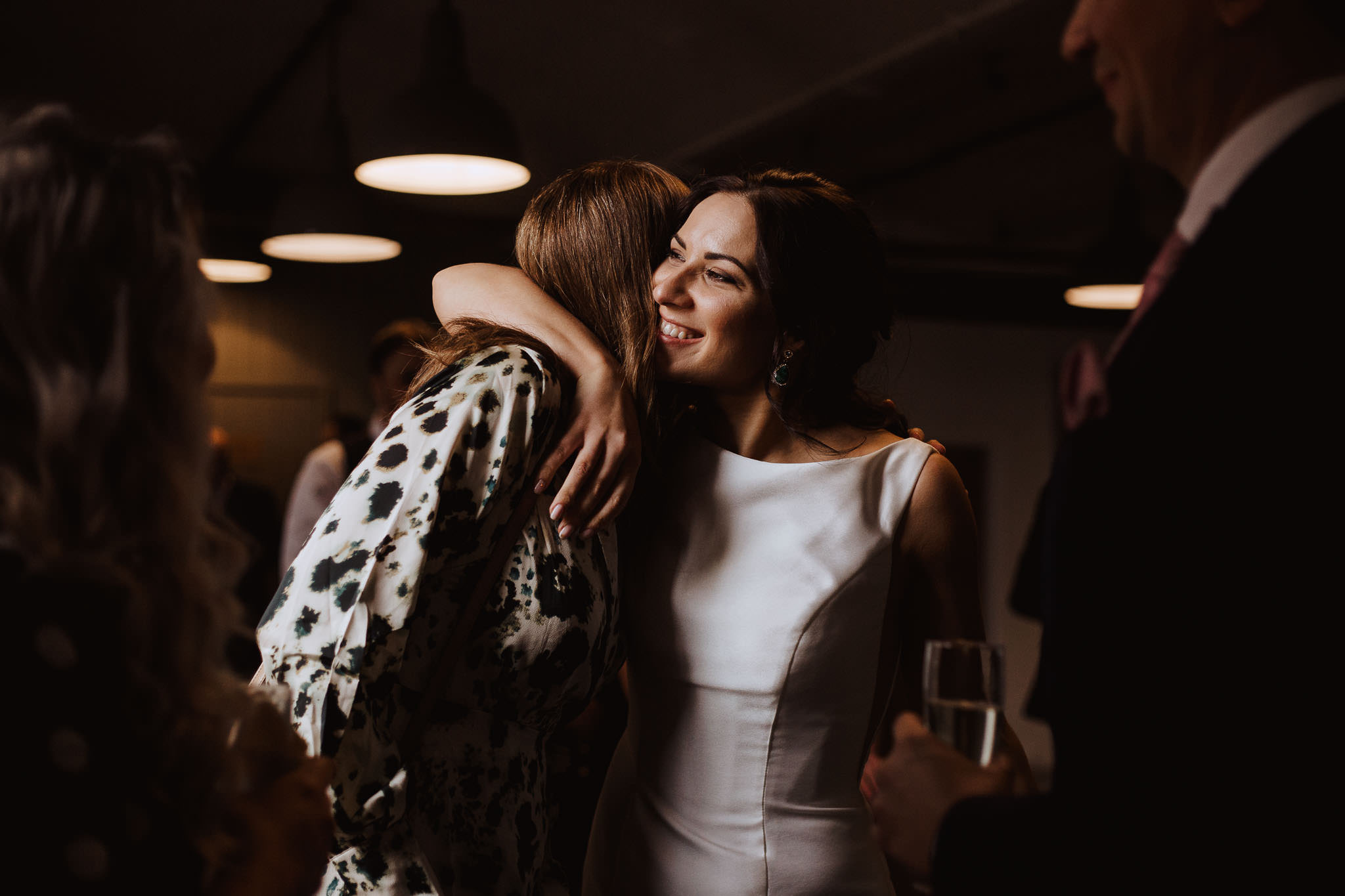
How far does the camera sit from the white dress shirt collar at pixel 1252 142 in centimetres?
65

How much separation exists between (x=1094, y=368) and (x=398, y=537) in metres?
0.78

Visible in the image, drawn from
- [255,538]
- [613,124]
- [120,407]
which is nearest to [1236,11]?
[120,407]

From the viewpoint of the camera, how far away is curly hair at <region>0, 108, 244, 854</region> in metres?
0.77

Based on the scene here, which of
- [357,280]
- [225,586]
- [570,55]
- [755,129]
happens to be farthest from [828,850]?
[357,280]

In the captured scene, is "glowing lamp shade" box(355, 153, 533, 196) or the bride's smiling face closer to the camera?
the bride's smiling face

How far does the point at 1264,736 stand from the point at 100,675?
Answer: 2.45ft

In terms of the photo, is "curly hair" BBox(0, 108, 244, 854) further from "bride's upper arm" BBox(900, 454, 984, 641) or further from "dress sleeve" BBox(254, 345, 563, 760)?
"bride's upper arm" BBox(900, 454, 984, 641)

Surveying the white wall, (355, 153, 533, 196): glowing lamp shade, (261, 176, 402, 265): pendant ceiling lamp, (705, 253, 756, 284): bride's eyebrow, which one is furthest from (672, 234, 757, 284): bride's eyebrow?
the white wall

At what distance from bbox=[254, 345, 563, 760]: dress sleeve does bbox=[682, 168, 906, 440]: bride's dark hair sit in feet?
1.69

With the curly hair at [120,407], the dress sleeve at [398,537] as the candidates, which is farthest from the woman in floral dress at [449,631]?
the curly hair at [120,407]

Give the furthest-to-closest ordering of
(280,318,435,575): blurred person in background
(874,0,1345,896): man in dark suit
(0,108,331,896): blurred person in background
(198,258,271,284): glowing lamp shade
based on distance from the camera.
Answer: (198,258,271,284): glowing lamp shade < (280,318,435,575): blurred person in background < (0,108,331,896): blurred person in background < (874,0,1345,896): man in dark suit

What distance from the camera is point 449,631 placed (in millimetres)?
1307

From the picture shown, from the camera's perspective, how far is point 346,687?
3.87 feet

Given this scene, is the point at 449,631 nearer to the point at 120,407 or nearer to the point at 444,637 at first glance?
the point at 444,637
